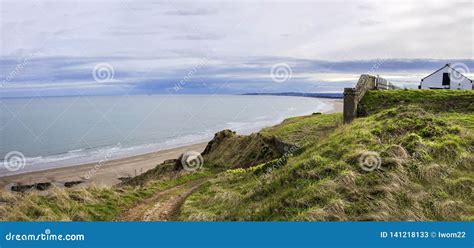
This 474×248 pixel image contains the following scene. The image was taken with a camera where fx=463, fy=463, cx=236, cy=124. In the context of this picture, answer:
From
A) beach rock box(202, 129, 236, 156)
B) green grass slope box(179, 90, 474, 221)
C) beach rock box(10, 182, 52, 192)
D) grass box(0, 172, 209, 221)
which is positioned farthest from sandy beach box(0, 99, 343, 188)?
green grass slope box(179, 90, 474, 221)

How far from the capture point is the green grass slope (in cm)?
1045

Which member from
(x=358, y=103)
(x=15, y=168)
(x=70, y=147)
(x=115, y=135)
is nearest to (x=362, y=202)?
(x=358, y=103)

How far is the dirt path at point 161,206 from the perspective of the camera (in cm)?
1413

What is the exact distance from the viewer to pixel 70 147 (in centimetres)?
5431

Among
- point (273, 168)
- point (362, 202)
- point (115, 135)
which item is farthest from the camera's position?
point (115, 135)

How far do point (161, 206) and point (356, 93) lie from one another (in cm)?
1082

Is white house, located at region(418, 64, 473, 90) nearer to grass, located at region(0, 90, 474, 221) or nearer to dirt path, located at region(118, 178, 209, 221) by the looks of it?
grass, located at region(0, 90, 474, 221)

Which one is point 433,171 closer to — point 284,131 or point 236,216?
point 236,216

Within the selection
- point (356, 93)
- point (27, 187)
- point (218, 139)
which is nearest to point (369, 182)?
point (356, 93)

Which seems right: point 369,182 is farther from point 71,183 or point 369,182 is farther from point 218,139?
point 71,183

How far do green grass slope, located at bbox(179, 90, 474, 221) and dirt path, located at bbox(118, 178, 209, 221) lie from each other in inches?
23.7

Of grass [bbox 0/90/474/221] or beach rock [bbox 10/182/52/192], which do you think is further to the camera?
beach rock [bbox 10/182/52/192]

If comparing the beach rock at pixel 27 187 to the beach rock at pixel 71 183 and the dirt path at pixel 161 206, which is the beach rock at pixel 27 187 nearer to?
the beach rock at pixel 71 183

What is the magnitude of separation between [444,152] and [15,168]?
36633 mm
